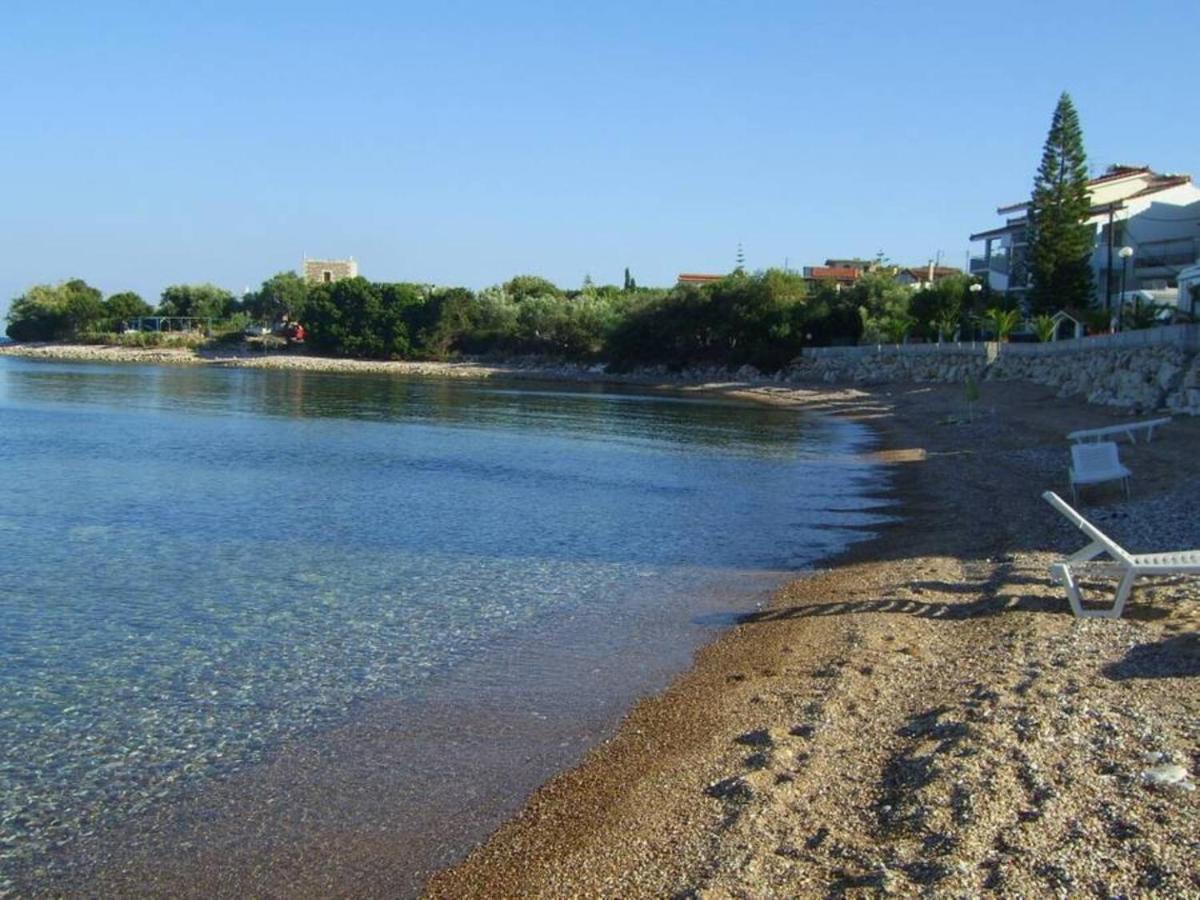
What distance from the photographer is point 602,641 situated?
396 inches

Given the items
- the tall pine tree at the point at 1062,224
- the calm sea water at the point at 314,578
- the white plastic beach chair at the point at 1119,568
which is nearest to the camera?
the calm sea water at the point at 314,578

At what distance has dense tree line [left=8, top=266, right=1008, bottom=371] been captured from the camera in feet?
230

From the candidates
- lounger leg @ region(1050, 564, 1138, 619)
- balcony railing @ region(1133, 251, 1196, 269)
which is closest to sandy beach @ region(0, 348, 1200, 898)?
lounger leg @ region(1050, 564, 1138, 619)

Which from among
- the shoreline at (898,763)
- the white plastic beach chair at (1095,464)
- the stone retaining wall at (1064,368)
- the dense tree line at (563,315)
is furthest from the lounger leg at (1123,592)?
the dense tree line at (563,315)

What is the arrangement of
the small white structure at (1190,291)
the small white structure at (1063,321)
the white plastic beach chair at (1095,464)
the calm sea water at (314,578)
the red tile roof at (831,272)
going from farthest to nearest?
the red tile roof at (831,272) → the small white structure at (1063,321) → the small white structure at (1190,291) → the white plastic beach chair at (1095,464) → the calm sea water at (314,578)

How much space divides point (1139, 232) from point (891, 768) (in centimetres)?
5635

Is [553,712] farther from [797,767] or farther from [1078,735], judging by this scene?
[1078,735]

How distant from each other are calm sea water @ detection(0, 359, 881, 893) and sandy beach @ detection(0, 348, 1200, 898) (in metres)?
1.10

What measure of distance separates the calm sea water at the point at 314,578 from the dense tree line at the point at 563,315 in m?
40.5

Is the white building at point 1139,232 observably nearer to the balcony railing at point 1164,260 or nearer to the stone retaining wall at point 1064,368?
the balcony railing at point 1164,260

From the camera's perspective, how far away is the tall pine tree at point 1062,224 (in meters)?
50.9

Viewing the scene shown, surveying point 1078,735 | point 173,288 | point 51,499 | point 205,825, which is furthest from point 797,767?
point 173,288

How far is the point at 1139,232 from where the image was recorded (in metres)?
55.2

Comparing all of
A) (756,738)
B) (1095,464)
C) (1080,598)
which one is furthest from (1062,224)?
(756,738)
